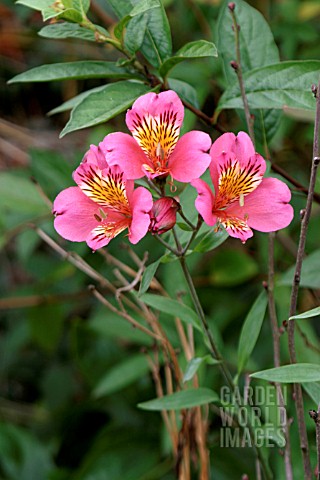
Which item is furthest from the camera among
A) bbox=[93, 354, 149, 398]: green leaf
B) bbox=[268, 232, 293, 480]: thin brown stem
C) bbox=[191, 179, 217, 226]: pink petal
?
bbox=[93, 354, 149, 398]: green leaf

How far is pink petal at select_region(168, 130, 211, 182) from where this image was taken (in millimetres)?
482

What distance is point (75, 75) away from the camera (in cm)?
62

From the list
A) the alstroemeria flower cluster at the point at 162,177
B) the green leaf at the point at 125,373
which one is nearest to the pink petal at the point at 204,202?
the alstroemeria flower cluster at the point at 162,177

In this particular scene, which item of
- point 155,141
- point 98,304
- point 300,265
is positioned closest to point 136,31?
point 155,141

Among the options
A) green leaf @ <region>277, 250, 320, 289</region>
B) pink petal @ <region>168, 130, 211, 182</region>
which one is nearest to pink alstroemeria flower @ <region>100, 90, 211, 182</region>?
pink petal @ <region>168, 130, 211, 182</region>

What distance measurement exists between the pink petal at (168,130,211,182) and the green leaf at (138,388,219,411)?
0.22 meters

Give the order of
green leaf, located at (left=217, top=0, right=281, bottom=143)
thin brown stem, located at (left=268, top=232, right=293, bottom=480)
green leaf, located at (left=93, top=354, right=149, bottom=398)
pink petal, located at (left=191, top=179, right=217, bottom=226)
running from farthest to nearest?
green leaf, located at (left=93, top=354, right=149, bottom=398), green leaf, located at (left=217, top=0, right=281, bottom=143), thin brown stem, located at (left=268, top=232, right=293, bottom=480), pink petal, located at (left=191, top=179, right=217, bottom=226)

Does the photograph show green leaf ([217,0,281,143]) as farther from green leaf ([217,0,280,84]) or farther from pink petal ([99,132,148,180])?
pink petal ([99,132,148,180])

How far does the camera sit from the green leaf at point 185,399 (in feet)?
2.02

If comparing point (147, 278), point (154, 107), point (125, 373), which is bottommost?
point (125, 373)

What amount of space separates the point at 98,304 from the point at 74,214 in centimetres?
75

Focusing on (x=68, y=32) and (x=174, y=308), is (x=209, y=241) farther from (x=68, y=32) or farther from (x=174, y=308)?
(x=68, y=32)

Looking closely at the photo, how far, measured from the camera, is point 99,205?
0.51m

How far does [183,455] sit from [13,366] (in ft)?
2.69
